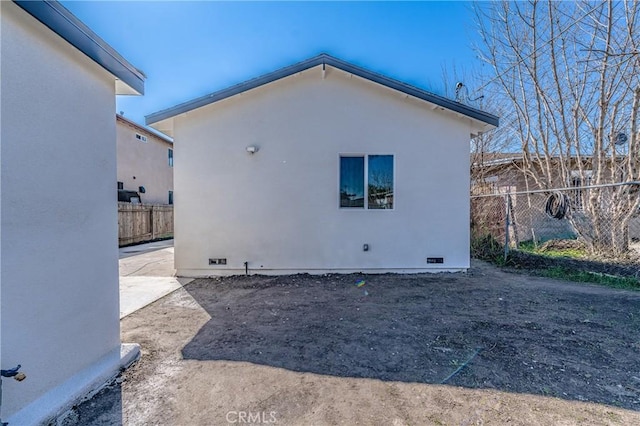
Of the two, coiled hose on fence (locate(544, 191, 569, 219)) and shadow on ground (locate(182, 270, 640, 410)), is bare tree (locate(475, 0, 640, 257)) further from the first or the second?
shadow on ground (locate(182, 270, 640, 410))

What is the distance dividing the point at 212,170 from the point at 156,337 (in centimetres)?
370

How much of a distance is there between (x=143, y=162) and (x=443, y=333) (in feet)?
58.1

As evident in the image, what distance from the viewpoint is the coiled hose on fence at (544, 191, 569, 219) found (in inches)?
265

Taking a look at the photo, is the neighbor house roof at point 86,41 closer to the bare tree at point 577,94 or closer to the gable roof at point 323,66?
the gable roof at point 323,66

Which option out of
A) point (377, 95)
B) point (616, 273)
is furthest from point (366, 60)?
point (616, 273)

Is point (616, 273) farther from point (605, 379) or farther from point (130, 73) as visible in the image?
point (130, 73)

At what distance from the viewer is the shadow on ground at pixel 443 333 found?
2.53m

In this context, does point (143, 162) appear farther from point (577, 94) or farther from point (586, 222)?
point (586, 222)

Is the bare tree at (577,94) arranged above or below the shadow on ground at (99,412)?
above

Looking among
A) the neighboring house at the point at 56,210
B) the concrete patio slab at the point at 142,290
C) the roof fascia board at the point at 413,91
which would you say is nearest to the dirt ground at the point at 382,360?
the concrete patio slab at the point at 142,290

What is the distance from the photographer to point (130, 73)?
283 centimetres

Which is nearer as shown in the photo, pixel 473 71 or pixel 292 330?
pixel 292 330

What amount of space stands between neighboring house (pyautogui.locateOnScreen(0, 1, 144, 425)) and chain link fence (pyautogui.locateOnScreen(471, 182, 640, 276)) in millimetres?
7464

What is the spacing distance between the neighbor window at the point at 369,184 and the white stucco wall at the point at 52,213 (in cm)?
436
